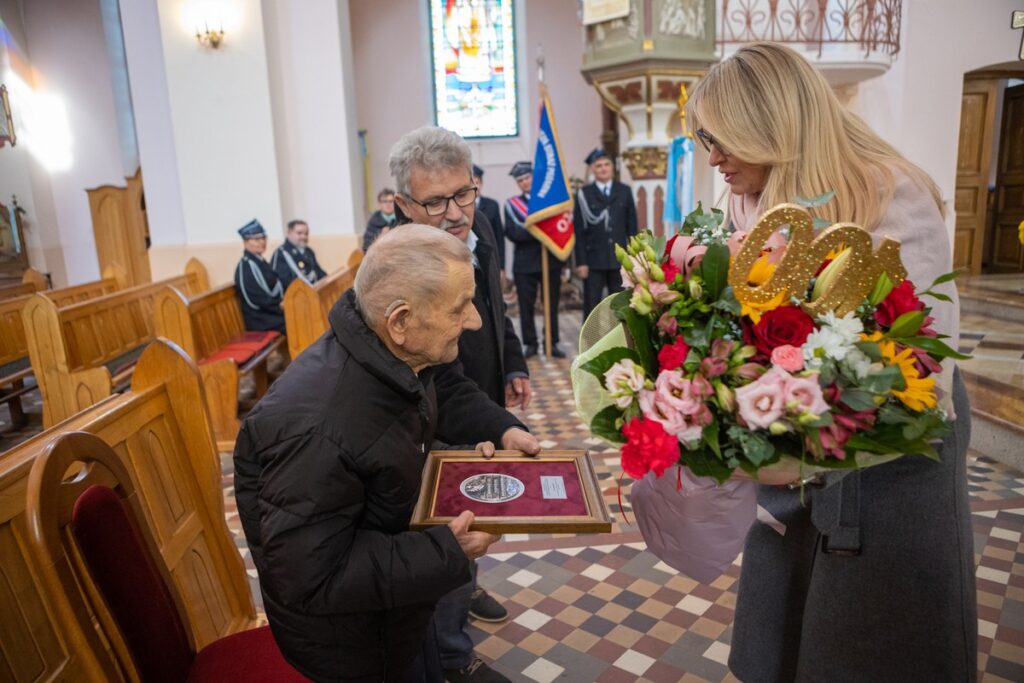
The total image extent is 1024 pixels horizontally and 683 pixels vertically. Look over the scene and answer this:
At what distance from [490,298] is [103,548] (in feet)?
4.19

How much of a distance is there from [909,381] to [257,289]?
18.6ft

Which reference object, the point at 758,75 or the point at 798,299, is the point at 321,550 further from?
the point at 758,75

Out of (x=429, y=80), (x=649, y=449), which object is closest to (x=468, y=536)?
(x=649, y=449)

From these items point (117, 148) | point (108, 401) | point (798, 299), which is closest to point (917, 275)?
point (798, 299)

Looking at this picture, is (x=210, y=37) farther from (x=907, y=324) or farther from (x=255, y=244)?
(x=907, y=324)

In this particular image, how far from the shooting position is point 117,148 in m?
11.2

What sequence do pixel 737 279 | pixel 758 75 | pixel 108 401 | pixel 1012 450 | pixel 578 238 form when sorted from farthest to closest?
1. pixel 578 238
2. pixel 1012 450
3. pixel 108 401
4. pixel 758 75
5. pixel 737 279

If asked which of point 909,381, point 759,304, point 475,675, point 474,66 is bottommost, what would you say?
point 475,675

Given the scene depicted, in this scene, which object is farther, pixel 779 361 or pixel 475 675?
pixel 475 675

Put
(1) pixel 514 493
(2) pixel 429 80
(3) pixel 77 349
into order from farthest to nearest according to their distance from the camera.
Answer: (2) pixel 429 80 → (3) pixel 77 349 → (1) pixel 514 493

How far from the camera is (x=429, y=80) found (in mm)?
11703

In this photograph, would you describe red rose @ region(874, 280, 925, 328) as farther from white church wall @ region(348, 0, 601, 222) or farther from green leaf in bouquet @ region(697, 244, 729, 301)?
white church wall @ region(348, 0, 601, 222)

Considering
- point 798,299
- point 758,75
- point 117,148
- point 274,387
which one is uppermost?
point 117,148

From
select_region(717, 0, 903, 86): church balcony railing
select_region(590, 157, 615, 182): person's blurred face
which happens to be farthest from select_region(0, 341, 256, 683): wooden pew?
select_region(717, 0, 903, 86): church balcony railing
